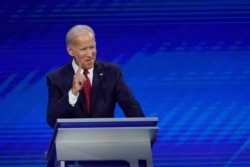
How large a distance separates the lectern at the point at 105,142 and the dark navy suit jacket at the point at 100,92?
1.20 feet

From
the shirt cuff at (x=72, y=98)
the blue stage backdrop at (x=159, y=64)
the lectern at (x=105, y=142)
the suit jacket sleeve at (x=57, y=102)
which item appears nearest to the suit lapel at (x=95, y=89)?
the suit jacket sleeve at (x=57, y=102)

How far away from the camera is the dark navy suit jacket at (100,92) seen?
10.5 ft

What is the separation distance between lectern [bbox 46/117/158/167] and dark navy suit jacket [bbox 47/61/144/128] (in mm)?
365

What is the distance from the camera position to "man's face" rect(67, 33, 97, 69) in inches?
123

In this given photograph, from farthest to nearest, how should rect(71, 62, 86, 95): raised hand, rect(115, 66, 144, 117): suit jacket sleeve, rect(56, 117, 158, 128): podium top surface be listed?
rect(115, 66, 144, 117): suit jacket sleeve < rect(71, 62, 86, 95): raised hand < rect(56, 117, 158, 128): podium top surface

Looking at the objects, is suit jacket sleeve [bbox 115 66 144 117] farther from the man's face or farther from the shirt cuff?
the shirt cuff

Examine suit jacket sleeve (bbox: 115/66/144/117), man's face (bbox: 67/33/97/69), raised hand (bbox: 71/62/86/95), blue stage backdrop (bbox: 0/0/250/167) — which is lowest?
raised hand (bbox: 71/62/86/95)

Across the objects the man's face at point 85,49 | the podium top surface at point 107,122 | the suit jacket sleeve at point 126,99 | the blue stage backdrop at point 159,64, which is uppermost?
the blue stage backdrop at point 159,64

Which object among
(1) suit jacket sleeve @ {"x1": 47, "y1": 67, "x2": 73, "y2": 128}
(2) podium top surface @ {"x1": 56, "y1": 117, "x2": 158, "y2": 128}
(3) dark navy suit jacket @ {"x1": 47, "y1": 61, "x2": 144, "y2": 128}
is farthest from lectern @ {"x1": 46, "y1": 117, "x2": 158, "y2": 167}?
(3) dark navy suit jacket @ {"x1": 47, "y1": 61, "x2": 144, "y2": 128}

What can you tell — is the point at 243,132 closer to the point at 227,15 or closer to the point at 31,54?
the point at 227,15

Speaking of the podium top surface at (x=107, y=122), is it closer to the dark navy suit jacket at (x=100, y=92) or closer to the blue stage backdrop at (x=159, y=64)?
the dark navy suit jacket at (x=100, y=92)

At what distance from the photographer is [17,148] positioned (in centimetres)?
474

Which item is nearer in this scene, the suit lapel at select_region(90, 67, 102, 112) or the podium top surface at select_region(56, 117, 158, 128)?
the podium top surface at select_region(56, 117, 158, 128)

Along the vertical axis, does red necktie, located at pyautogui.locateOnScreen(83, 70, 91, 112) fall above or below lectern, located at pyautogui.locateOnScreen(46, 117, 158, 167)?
above
